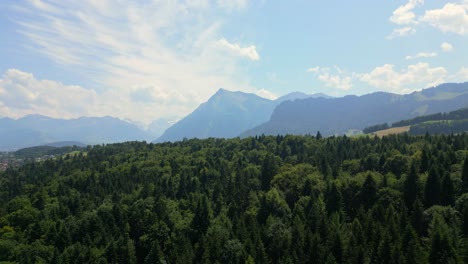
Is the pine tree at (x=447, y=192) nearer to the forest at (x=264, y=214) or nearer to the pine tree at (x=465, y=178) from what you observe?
the forest at (x=264, y=214)

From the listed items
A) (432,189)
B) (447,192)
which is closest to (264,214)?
(432,189)

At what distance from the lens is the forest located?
2763 inches

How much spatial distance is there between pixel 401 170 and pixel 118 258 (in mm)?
83207

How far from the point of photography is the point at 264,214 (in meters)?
99.9

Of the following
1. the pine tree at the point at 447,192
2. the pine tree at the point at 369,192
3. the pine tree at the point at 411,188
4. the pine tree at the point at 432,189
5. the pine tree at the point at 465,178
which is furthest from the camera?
the pine tree at the point at 369,192

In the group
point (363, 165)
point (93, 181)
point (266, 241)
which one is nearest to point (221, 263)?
point (266, 241)

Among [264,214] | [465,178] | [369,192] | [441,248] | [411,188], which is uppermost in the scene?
[465,178]

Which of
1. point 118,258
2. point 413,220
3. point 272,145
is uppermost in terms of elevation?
point 272,145

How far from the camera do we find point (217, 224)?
9362cm

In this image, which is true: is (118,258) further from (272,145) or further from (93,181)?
(272,145)

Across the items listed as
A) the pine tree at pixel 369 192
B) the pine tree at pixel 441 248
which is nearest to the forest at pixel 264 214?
the pine tree at pixel 441 248

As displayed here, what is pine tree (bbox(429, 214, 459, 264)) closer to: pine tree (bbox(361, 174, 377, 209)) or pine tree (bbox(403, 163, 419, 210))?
pine tree (bbox(403, 163, 419, 210))

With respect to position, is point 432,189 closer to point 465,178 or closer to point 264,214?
point 465,178

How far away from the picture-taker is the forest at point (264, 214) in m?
70.2
